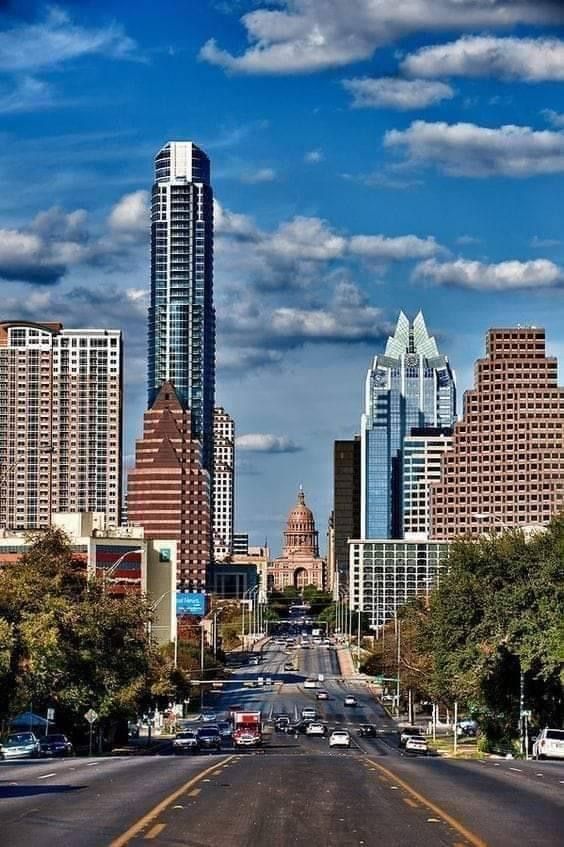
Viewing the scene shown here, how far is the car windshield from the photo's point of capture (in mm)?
63656

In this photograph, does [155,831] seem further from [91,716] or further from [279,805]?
[91,716]

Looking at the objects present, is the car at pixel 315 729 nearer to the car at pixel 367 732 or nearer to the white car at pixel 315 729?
the white car at pixel 315 729

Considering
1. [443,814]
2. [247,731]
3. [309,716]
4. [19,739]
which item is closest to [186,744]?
[247,731]

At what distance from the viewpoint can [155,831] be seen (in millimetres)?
24125

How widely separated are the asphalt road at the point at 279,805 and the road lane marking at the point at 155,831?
14 millimetres

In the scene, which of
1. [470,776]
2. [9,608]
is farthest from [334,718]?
[470,776]

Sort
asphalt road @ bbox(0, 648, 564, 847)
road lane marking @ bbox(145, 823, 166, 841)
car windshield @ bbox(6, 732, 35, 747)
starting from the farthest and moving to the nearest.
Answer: car windshield @ bbox(6, 732, 35, 747), asphalt road @ bbox(0, 648, 564, 847), road lane marking @ bbox(145, 823, 166, 841)

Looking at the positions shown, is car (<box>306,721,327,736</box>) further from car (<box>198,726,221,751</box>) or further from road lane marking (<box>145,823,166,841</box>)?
road lane marking (<box>145,823,166,841</box>)

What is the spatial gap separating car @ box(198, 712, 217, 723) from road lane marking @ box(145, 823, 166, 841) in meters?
114

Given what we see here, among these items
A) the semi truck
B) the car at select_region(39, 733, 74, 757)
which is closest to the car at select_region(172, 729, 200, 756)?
the semi truck

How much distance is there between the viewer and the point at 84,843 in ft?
74.3

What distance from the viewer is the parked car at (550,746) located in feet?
203

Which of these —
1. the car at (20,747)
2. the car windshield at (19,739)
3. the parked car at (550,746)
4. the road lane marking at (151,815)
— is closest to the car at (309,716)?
the car windshield at (19,739)

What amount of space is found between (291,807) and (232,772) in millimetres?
12057
